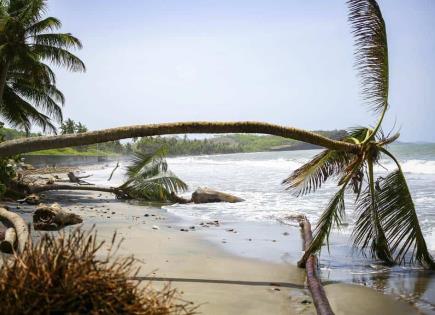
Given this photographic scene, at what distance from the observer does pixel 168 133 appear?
Answer: 671 cm

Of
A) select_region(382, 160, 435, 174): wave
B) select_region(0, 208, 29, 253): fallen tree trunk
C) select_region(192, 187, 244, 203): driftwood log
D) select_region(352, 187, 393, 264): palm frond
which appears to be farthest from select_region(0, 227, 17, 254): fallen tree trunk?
select_region(382, 160, 435, 174): wave

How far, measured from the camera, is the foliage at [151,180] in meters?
18.0

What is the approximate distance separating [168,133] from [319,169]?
10.5 feet

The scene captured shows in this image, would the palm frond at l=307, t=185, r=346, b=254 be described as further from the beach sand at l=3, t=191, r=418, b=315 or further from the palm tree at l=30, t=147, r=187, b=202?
the palm tree at l=30, t=147, r=187, b=202

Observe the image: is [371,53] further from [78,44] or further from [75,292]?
[78,44]

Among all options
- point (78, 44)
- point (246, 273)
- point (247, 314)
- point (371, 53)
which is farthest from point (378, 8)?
point (78, 44)

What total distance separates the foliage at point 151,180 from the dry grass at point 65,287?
15296 millimetres

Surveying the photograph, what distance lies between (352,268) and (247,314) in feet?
10.7

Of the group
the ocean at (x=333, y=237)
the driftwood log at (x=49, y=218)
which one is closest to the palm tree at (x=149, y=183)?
the ocean at (x=333, y=237)

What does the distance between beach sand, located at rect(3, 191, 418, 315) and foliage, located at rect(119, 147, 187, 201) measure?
7218mm

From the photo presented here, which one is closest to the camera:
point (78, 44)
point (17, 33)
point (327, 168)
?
point (327, 168)

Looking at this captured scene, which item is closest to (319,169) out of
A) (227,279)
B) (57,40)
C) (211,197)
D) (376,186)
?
(376,186)

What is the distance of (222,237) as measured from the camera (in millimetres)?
10148

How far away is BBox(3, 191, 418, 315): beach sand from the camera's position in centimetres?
535
